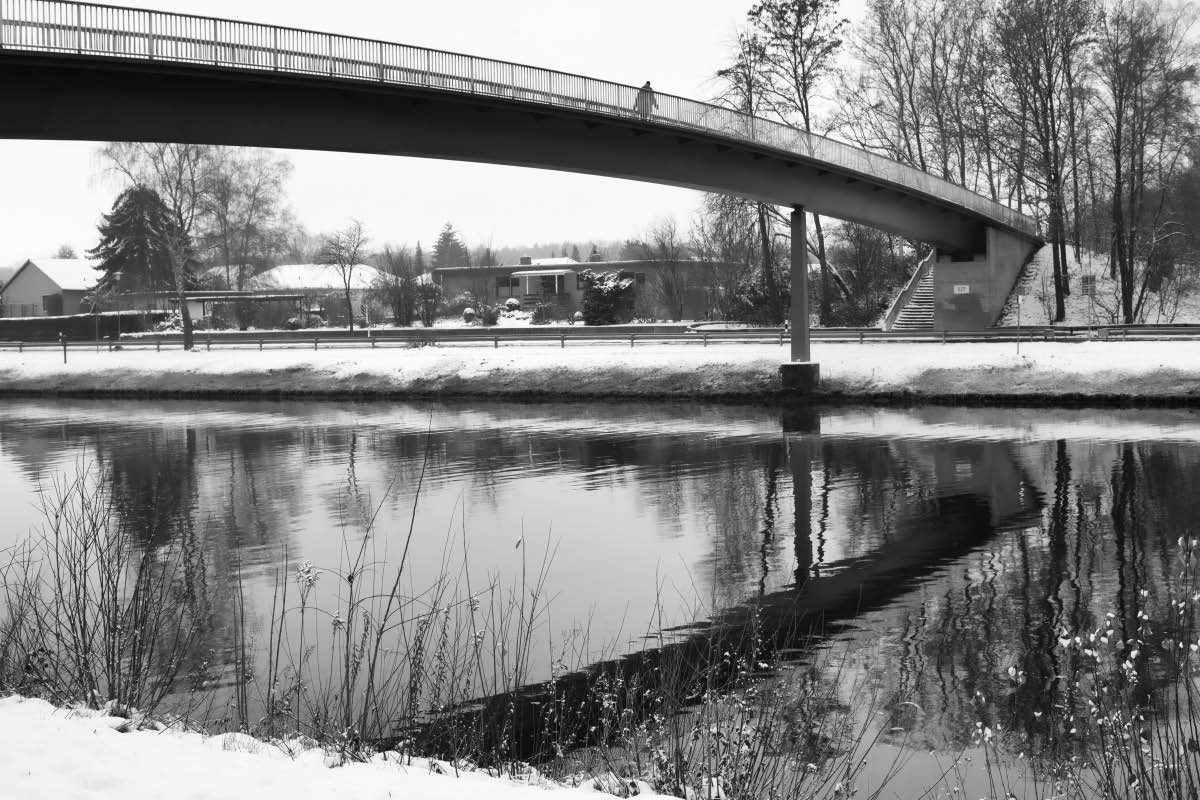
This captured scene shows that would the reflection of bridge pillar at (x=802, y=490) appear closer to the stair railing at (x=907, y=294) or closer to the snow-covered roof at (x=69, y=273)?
the stair railing at (x=907, y=294)

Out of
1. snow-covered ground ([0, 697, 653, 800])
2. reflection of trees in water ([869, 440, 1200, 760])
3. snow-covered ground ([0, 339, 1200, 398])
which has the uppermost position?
snow-covered ground ([0, 339, 1200, 398])

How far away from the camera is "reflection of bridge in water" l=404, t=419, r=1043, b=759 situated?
344 inches

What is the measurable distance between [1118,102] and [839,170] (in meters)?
19.9

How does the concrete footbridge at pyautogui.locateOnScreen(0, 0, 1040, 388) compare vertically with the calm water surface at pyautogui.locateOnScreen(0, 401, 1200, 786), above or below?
above

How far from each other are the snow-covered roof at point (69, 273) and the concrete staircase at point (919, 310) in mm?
70302

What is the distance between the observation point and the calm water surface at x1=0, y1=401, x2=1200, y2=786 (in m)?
12.0

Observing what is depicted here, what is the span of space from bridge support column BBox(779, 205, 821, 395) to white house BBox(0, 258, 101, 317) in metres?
72.5

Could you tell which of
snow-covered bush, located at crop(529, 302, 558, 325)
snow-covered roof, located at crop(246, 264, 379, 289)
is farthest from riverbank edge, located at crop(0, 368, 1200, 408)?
snow-covered roof, located at crop(246, 264, 379, 289)

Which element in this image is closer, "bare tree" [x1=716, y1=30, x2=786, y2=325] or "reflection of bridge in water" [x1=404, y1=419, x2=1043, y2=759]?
"reflection of bridge in water" [x1=404, y1=419, x2=1043, y2=759]

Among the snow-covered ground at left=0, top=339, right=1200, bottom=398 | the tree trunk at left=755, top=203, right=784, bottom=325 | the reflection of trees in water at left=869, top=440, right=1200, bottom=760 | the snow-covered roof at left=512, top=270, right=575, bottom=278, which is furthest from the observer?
the snow-covered roof at left=512, top=270, right=575, bottom=278

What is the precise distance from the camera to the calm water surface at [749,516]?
1196 centimetres

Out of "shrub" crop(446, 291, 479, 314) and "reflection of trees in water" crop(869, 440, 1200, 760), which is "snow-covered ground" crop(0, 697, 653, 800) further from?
"shrub" crop(446, 291, 479, 314)

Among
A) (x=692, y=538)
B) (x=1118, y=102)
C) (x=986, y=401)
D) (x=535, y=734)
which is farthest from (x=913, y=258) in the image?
(x=535, y=734)

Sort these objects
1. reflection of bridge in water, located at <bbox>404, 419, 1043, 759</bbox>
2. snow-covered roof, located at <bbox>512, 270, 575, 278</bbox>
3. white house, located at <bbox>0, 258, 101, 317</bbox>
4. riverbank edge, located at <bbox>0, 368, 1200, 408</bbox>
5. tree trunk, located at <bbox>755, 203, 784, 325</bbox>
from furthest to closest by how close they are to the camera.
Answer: snow-covered roof, located at <bbox>512, 270, 575, 278</bbox> → white house, located at <bbox>0, 258, 101, 317</bbox> → tree trunk, located at <bbox>755, 203, 784, 325</bbox> → riverbank edge, located at <bbox>0, 368, 1200, 408</bbox> → reflection of bridge in water, located at <bbox>404, 419, 1043, 759</bbox>
